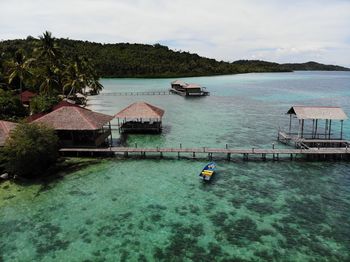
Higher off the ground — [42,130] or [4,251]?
[42,130]

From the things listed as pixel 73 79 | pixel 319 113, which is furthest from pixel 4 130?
pixel 319 113

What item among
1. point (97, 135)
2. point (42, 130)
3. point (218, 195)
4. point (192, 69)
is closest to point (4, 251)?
point (42, 130)

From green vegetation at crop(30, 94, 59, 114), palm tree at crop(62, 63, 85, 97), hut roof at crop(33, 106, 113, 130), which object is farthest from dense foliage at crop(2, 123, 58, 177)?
palm tree at crop(62, 63, 85, 97)

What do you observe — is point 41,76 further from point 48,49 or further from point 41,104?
point 41,104

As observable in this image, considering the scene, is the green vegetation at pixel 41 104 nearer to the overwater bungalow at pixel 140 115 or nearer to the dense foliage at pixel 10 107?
the dense foliage at pixel 10 107

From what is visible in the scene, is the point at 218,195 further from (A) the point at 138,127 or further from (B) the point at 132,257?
(A) the point at 138,127
